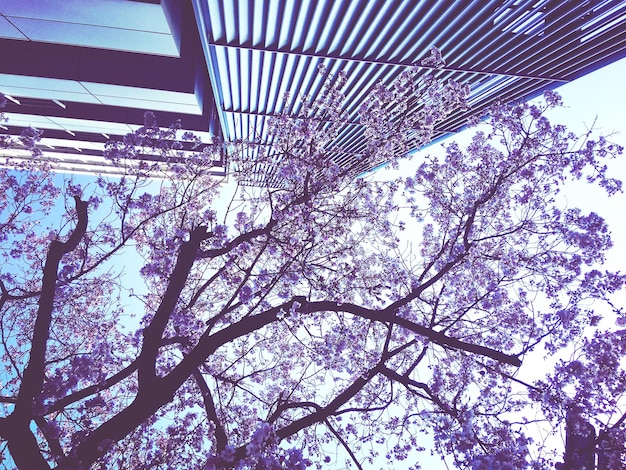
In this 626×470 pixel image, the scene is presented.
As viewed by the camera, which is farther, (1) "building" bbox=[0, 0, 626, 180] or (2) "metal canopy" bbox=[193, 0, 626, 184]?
(1) "building" bbox=[0, 0, 626, 180]

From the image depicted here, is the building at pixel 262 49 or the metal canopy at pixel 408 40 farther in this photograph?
the building at pixel 262 49

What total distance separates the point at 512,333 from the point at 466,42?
20.2ft

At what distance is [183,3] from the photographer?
8.98 meters

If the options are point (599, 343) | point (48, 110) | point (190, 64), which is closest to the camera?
point (599, 343)

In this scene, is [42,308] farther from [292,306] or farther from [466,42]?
[466,42]

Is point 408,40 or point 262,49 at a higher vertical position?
point 262,49

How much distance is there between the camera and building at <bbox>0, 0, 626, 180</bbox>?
711 cm

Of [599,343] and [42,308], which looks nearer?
[42,308]

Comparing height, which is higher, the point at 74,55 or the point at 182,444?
the point at 74,55

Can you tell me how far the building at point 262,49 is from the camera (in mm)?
7105

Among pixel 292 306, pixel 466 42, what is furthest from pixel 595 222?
pixel 292 306

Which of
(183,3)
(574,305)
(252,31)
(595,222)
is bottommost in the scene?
(574,305)

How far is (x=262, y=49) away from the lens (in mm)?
8312

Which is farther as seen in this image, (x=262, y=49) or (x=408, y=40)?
(x=262, y=49)
